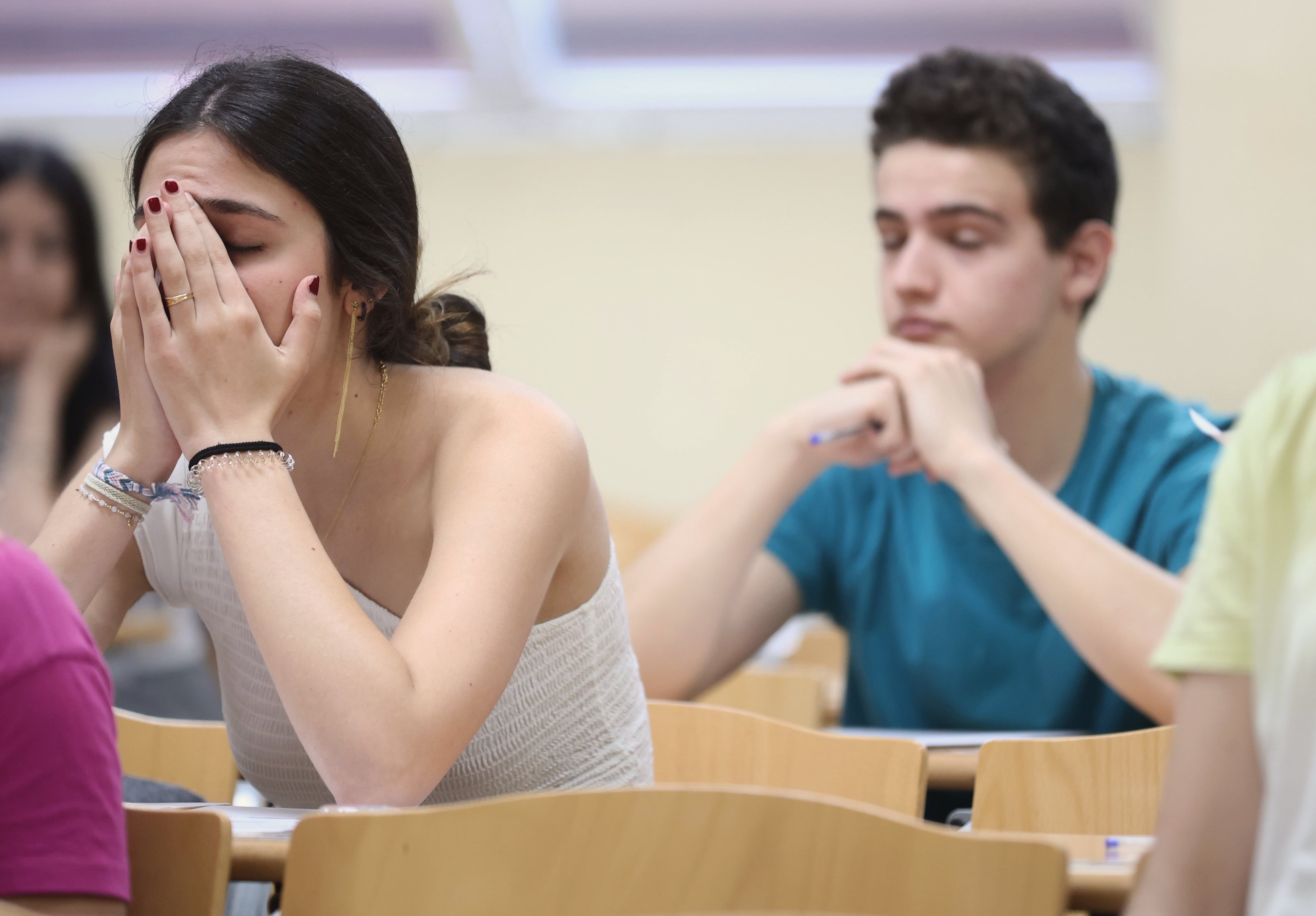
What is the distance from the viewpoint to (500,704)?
52.6 inches

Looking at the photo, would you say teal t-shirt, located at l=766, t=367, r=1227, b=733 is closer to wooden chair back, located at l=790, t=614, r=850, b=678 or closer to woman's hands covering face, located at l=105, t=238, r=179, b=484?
woman's hands covering face, located at l=105, t=238, r=179, b=484

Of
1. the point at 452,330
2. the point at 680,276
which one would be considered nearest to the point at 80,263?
the point at 452,330

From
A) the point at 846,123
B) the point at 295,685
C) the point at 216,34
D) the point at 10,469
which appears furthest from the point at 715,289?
the point at 295,685

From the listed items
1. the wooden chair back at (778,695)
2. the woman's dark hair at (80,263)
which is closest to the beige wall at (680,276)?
the woman's dark hair at (80,263)

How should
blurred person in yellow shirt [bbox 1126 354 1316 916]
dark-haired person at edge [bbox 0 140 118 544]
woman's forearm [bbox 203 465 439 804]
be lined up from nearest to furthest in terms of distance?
blurred person in yellow shirt [bbox 1126 354 1316 916], woman's forearm [bbox 203 465 439 804], dark-haired person at edge [bbox 0 140 118 544]

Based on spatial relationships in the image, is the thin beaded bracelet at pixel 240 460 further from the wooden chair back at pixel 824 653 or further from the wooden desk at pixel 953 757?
the wooden chair back at pixel 824 653

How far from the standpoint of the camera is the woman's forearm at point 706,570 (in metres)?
1.83

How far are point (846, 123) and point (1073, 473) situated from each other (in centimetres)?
276

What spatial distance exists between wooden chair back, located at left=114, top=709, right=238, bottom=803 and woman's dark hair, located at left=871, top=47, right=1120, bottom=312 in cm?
125

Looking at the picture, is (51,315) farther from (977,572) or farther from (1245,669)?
(1245,669)

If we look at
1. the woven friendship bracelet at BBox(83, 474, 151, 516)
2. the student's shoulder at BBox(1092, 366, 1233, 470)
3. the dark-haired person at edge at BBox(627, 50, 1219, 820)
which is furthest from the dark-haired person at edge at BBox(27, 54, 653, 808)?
the student's shoulder at BBox(1092, 366, 1233, 470)

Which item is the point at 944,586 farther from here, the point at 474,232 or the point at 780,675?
the point at 474,232

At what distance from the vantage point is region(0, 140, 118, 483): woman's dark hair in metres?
2.61

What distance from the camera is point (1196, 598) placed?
90cm
